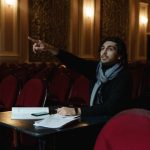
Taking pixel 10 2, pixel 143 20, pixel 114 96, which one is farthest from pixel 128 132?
pixel 143 20

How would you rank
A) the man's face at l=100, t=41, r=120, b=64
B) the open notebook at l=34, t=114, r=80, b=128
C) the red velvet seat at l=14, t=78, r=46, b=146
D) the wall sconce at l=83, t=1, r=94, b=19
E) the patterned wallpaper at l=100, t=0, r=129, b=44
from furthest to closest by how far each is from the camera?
1. the patterned wallpaper at l=100, t=0, r=129, b=44
2. the wall sconce at l=83, t=1, r=94, b=19
3. the red velvet seat at l=14, t=78, r=46, b=146
4. the man's face at l=100, t=41, r=120, b=64
5. the open notebook at l=34, t=114, r=80, b=128

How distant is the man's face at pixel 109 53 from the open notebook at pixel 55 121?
461 millimetres

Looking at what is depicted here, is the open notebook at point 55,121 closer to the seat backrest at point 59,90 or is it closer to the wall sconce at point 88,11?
the seat backrest at point 59,90

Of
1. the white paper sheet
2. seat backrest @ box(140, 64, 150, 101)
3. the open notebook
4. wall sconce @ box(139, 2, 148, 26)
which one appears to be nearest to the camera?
the open notebook

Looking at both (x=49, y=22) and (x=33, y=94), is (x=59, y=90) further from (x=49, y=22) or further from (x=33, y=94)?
(x=49, y=22)

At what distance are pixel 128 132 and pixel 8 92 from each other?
2801 millimetres

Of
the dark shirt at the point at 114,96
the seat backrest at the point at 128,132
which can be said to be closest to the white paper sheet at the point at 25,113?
the dark shirt at the point at 114,96

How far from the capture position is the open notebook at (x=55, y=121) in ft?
6.35

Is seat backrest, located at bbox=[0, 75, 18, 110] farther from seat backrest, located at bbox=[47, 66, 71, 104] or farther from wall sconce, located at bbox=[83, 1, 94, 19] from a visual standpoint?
wall sconce, located at bbox=[83, 1, 94, 19]

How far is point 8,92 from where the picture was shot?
373 cm

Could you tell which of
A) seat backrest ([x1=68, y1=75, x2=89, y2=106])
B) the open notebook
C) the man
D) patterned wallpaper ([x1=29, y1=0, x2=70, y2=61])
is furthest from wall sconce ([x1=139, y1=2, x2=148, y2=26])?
the open notebook

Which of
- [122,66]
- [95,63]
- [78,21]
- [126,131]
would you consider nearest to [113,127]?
[126,131]

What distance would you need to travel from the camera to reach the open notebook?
1.94m

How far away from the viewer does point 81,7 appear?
997 centimetres
